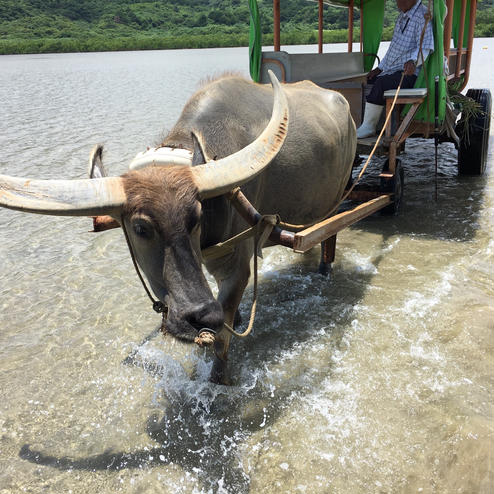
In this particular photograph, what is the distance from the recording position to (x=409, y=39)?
4855 mm

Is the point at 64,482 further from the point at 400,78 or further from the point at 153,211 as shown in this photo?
the point at 400,78

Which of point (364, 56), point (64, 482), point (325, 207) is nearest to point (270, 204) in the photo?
point (325, 207)

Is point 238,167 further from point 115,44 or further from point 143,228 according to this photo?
point 115,44

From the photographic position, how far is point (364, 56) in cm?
744

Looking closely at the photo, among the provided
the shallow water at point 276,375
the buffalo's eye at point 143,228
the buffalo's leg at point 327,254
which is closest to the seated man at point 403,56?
the shallow water at point 276,375

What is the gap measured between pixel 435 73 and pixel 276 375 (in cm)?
351

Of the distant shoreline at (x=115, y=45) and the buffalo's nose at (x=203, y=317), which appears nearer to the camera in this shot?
the buffalo's nose at (x=203, y=317)

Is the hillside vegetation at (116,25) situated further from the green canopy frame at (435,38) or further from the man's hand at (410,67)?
the man's hand at (410,67)

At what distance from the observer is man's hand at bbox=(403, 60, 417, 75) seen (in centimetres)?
480

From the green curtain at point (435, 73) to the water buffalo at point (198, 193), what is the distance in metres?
2.17

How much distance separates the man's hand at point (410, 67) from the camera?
4.80 meters

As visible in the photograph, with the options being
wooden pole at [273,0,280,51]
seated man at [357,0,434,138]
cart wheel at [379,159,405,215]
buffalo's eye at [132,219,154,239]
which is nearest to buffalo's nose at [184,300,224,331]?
buffalo's eye at [132,219,154,239]

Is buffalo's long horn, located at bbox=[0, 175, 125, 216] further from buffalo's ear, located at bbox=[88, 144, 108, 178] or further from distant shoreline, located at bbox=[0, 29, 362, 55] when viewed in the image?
distant shoreline, located at bbox=[0, 29, 362, 55]

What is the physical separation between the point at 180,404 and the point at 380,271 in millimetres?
2359
